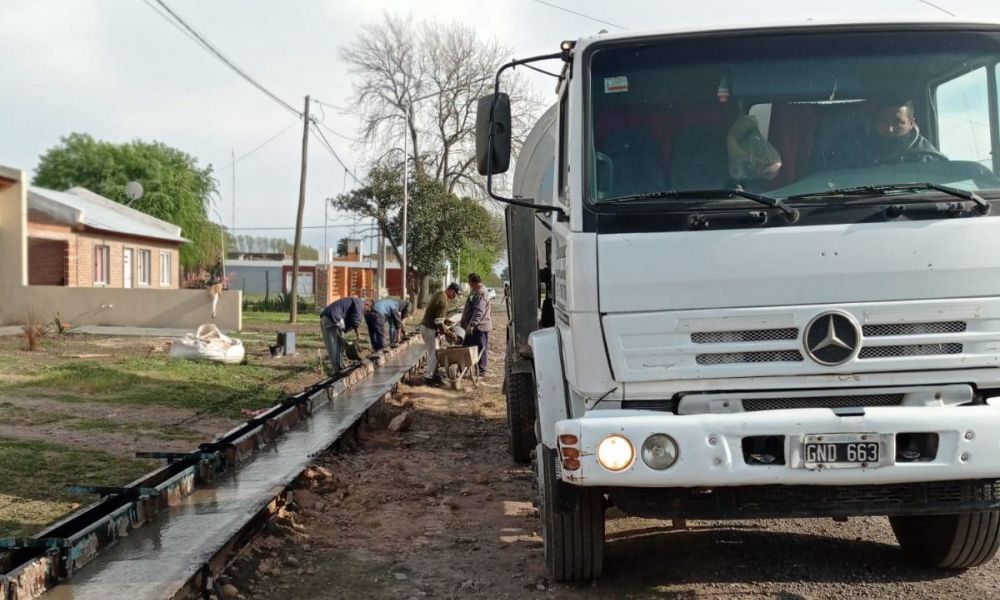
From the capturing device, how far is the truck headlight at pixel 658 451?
4020mm

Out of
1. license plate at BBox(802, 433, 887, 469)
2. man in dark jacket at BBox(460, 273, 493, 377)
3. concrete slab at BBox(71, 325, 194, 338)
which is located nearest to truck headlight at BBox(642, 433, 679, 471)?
license plate at BBox(802, 433, 887, 469)

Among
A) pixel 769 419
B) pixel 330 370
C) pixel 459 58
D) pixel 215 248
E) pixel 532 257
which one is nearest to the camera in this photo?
pixel 769 419

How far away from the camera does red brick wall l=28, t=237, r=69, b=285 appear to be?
26203 mm

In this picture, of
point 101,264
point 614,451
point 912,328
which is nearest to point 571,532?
point 614,451

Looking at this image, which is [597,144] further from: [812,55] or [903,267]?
[903,267]

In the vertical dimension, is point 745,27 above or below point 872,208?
above

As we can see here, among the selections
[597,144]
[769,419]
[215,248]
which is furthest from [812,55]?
[215,248]

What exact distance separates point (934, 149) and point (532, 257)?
3.04 metres

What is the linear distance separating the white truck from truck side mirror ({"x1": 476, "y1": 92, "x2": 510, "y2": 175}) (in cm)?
23

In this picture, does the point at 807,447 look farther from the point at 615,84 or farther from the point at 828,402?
the point at 615,84

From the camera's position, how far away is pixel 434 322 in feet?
50.6

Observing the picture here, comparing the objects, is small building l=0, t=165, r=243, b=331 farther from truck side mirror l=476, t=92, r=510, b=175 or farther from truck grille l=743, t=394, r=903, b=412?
truck grille l=743, t=394, r=903, b=412

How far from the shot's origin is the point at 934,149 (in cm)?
451

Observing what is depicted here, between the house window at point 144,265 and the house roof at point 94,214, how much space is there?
0.65 meters
